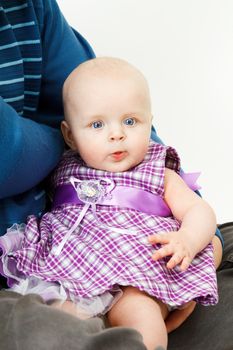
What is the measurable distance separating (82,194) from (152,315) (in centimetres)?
24

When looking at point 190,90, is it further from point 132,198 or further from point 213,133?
point 132,198

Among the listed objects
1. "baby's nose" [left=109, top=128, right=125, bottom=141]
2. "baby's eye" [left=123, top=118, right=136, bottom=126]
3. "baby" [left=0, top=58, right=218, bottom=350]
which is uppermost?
"baby's eye" [left=123, top=118, right=136, bottom=126]

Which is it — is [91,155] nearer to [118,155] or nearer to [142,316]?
[118,155]

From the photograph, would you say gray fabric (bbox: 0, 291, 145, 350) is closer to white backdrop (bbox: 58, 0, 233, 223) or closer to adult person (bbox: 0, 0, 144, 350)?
adult person (bbox: 0, 0, 144, 350)

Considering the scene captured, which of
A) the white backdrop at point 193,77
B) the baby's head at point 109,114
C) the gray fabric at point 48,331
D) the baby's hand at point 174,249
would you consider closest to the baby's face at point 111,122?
the baby's head at point 109,114

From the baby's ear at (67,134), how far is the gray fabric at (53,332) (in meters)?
0.37

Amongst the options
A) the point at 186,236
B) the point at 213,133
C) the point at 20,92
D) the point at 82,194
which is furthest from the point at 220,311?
the point at 213,133

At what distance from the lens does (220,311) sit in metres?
0.96

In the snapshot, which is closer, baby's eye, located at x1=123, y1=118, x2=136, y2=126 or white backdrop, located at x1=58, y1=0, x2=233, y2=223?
baby's eye, located at x1=123, y1=118, x2=136, y2=126

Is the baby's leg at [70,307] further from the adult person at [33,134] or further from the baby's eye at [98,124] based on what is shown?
the baby's eye at [98,124]

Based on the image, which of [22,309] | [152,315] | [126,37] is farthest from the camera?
[126,37]

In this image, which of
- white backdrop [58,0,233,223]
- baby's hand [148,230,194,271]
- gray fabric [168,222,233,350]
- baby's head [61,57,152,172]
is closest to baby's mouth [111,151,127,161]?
baby's head [61,57,152,172]

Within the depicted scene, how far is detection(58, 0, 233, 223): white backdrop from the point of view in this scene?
1.66 meters

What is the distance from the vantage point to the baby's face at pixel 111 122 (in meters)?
0.97
